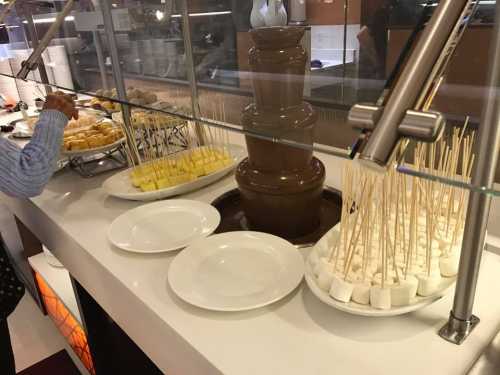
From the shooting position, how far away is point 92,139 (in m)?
1.30

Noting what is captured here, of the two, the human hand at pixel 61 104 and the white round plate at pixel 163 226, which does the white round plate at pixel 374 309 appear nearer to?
the white round plate at pixel 163 226

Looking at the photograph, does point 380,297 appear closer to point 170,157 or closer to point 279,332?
point 279,332

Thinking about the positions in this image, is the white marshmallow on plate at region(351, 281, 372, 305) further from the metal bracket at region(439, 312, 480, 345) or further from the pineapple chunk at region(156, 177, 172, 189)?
the pineapple chunk at region(156, 177, 172, 189)

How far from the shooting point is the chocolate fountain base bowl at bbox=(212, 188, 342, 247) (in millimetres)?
889

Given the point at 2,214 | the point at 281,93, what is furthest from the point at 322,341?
the point at 2,214

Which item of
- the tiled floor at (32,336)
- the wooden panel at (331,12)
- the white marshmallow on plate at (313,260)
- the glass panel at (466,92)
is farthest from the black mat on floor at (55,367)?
the wooden panel at (331,12)

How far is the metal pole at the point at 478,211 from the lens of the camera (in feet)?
1.52

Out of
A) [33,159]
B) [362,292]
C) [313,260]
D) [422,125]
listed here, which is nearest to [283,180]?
[313,260]

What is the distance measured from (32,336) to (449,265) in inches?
70.9

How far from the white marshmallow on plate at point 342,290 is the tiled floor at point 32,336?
144 cm

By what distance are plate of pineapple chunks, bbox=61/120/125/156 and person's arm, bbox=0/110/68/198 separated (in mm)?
175

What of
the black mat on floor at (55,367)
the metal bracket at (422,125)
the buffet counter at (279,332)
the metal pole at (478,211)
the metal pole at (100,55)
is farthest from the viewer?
the black mat on floor at (55,367)

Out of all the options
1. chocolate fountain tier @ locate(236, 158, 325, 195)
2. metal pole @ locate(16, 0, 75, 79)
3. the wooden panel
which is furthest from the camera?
the wooden panel

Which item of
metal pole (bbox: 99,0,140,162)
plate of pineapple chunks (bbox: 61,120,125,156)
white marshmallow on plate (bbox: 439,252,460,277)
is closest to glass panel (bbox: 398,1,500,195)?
white marshmallow on plate (bbox: 439,252,460,277)
